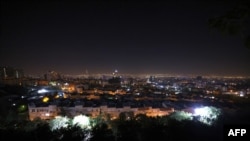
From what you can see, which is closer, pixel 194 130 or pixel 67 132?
pixel 67 132

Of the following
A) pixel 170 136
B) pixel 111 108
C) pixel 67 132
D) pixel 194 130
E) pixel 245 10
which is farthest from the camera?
pixel 111 108

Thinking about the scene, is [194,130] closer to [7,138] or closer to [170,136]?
[170,136]

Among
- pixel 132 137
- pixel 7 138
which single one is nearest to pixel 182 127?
pixel 132 137

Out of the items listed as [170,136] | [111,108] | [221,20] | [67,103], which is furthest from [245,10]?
[67,103]

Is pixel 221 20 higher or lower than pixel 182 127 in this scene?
higher

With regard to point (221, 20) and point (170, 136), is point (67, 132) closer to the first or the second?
point (170, 136)

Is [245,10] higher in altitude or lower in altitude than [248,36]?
higher

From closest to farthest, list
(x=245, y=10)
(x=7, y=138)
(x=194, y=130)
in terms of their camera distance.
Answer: (x=245, y=10) → (x=7, y=138) → (x=194, y=130)

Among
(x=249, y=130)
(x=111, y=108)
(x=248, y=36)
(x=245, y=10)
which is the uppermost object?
(x=245, y=10)

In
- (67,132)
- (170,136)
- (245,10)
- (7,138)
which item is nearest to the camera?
(245,10)
